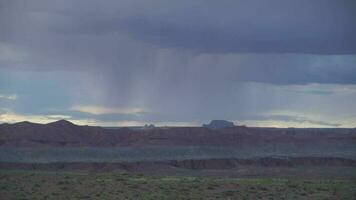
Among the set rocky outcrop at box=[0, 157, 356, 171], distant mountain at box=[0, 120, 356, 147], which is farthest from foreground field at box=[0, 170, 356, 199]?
distant mountain at box=[0, 120, 356, 147]

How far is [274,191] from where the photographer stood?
6662 centimetres

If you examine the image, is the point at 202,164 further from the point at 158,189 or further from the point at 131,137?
the point at 158,189

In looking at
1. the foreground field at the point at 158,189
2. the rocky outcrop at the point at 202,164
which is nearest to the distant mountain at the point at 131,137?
the rocky outcrop at the point at 202,164

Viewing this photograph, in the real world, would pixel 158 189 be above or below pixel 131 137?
below

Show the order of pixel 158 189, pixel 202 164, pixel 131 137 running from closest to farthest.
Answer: pixel 158 189 < pixel 202 164 < pixel 131 137

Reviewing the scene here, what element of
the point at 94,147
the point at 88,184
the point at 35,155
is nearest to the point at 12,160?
the point at 35,155

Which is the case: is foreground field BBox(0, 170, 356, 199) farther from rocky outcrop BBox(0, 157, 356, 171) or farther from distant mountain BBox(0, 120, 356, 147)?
distant mountain BBox(0, 120, 356, 147)

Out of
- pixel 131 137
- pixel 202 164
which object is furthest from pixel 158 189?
pixel 131 137

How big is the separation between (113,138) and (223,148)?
26839 mm

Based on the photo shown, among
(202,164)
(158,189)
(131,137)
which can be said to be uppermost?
(131,137)

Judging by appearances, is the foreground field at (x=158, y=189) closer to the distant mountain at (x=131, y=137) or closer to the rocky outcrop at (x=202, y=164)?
the rocky outcrop at (x=202, y=164)

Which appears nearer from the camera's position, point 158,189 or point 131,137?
point 158,189

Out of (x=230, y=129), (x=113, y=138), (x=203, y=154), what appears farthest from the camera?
(x=230, y=129)

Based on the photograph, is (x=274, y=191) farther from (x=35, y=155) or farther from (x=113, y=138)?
(x=113, y=138)
